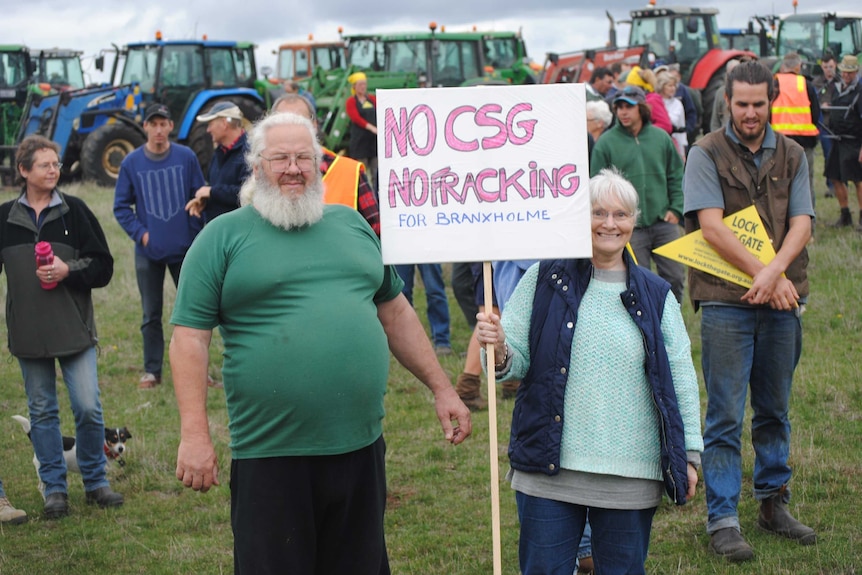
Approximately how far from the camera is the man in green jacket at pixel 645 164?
279 inches

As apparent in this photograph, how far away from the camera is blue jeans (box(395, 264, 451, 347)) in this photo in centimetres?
865

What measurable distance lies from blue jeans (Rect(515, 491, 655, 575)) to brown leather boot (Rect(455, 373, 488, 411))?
11.6 feet

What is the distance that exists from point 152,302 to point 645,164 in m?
3.61

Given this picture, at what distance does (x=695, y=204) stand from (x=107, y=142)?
657 inches

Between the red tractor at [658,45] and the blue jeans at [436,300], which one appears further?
the red tractor at [658,45]

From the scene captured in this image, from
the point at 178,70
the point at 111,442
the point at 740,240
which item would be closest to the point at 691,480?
the point at 740,240

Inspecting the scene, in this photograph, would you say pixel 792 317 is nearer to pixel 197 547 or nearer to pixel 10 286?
pixel 197 547

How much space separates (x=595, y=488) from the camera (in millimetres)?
3344

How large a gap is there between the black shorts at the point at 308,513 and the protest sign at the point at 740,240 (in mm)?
1720

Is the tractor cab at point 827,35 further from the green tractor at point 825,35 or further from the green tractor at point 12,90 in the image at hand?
the green tractor at point 12,90

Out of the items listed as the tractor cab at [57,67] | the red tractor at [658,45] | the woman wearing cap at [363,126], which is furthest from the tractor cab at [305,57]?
the woman wearing cap at [363,126]

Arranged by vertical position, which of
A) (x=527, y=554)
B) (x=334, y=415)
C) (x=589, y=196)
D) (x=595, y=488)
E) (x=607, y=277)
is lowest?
(x=527, y=554)

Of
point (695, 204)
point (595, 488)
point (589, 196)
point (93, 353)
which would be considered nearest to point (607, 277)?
point (589, 196)

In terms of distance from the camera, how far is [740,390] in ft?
15.0
